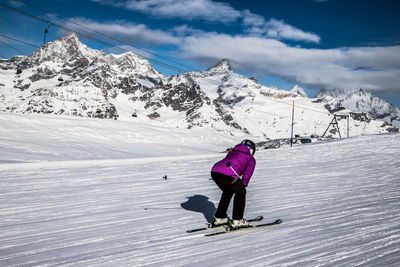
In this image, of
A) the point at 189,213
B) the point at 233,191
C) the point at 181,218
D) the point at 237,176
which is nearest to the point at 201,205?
the point at 189,213

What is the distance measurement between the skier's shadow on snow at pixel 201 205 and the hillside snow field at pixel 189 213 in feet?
0.09

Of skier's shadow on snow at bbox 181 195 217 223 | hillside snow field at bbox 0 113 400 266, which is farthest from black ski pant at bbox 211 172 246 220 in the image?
skier's shadow on snow at bbox 181 195 217 223

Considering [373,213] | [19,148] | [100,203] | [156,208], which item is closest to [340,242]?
[373,213]

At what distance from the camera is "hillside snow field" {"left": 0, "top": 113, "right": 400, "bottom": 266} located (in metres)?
4.82

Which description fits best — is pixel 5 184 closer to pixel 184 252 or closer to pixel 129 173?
pixel 129 173

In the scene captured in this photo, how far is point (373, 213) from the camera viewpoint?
6895 mm

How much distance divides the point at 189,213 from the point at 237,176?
2304 mm

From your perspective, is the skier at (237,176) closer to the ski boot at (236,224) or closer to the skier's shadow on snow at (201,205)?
the ski boot at (236,224)

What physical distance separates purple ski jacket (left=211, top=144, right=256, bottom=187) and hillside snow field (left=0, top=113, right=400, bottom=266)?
1.15m

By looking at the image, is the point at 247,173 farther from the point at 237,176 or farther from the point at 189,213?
the point at 189,213

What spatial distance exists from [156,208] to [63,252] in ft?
10.4

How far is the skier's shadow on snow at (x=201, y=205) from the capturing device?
7468 mm

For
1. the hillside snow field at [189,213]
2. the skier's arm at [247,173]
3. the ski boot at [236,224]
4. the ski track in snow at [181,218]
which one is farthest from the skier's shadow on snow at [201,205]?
the skier's arm at [247,173]

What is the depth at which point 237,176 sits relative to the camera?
5660 mm
